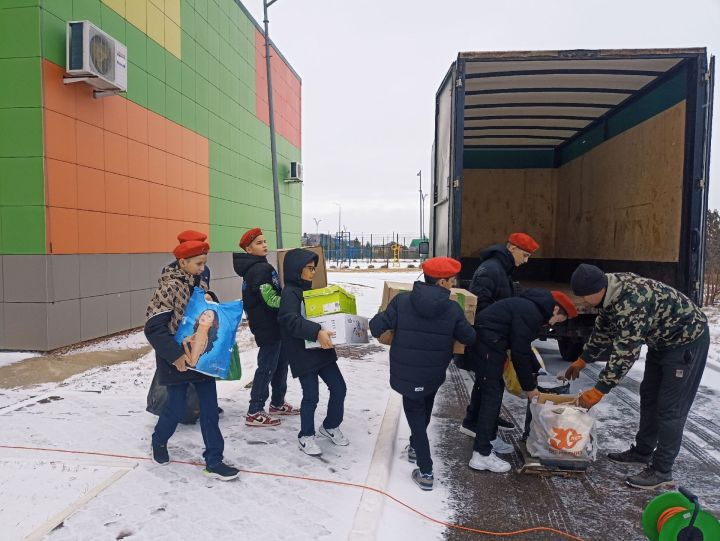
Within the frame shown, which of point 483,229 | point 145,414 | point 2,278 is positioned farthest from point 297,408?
point 483,229


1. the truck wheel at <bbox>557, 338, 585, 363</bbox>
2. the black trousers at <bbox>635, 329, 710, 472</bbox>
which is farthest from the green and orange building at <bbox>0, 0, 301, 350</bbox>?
the black trousers at <bbox>635, 329, 710, 472</bbox>

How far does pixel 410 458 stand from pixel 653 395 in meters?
1.87

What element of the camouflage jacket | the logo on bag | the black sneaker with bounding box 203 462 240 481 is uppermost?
the camouflage jacket

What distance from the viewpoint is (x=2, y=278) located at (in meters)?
7.38

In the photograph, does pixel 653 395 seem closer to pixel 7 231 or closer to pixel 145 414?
pixel 145 414

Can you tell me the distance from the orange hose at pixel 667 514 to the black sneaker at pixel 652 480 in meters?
1.24

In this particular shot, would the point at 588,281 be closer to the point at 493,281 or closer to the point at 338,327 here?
the point at 493,281

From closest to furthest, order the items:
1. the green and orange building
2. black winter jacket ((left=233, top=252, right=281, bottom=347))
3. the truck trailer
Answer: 1. black winter jacket ((left=233, top=252, right=281, bottom=347))
2. the truck trailer
3. the green and orange building

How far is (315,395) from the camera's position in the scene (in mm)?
4027

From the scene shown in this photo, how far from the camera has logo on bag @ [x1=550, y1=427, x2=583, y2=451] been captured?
12.2 feet

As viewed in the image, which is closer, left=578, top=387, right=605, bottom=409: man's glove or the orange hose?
the orange hose

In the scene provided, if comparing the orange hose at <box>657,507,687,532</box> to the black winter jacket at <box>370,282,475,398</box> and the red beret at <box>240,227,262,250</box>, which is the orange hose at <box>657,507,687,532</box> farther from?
the red beret at <box>240,227,262,250</box>

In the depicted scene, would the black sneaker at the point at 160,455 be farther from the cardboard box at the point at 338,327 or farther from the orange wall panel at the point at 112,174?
the orange wall panel at the point at 112,174

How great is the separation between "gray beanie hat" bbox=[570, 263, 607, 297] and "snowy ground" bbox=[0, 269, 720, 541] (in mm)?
1375
